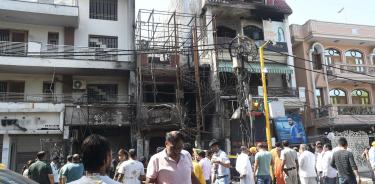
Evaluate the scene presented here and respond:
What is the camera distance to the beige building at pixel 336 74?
81.6 feet

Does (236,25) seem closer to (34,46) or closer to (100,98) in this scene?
(100,98)

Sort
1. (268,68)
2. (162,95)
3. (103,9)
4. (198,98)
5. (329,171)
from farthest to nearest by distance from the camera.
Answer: (268,68), (103,9), (162,95), (198,98), (329,171)

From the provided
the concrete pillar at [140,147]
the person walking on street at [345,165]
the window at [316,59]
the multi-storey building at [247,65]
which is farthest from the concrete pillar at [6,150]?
the window at [316,59]

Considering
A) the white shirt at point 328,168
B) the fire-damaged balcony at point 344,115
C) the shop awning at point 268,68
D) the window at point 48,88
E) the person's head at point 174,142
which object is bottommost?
the white shirt at point 328,168

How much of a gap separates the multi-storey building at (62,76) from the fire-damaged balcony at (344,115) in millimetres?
12627

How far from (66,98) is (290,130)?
1329cm

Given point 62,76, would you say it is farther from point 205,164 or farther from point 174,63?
point 205,164

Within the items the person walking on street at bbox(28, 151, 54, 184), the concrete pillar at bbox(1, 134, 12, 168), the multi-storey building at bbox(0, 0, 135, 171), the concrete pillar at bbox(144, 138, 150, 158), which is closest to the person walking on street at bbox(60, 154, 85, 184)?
the person walking on street at bbox(28, 151, 54, 184)

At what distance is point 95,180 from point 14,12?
782 inches

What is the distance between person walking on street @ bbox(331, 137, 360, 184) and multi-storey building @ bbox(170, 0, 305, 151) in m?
13.0

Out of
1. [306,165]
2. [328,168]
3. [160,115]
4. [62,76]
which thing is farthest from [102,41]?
[328,168]

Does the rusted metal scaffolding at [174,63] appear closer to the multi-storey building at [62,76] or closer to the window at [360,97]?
the multi-storey building at [62,76]

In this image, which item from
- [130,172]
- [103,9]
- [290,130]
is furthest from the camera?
[103,9]

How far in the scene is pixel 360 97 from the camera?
2784 centimetres
